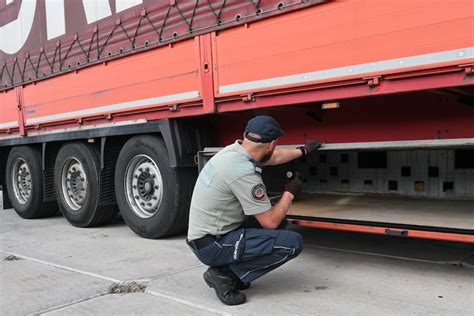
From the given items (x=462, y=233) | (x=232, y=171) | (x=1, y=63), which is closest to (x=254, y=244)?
(x=232, y=171)

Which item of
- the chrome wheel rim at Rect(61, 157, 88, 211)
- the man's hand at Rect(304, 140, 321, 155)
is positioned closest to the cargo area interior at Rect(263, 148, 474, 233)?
the man's hand at Rect(304, 140, 321, 155)

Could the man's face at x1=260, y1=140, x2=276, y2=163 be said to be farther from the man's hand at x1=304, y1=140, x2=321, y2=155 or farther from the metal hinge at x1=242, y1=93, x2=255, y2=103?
the metal hinge at x1=242, y1=93, x2=255, y2=103

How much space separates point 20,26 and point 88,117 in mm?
2367

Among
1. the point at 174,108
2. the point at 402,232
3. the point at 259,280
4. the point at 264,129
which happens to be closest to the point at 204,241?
the point at 259,280

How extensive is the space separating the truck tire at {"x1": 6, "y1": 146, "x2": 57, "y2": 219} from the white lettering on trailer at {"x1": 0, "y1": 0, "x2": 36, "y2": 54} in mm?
1613

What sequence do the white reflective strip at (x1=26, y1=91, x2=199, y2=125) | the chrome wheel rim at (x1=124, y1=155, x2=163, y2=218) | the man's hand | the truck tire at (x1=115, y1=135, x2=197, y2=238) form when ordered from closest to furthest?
1. the man's hand
2. the white reflective strip at (x1=26, y1=91, x2=199, y2=125)
3. the truck tire at (x1=115, y1=135, x2=197, y2=238)
4. the chrome wheel rim at (x1=124, y1=155, x2=163, y2=218)

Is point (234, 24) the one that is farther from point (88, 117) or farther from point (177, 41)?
point (88, 117)

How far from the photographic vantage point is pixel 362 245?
508 cm

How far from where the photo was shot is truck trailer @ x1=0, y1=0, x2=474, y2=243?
358 cm

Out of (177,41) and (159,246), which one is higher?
(177,41)

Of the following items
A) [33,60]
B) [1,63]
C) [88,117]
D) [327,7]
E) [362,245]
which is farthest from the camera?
[1,63]

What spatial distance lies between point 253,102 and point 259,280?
157cm

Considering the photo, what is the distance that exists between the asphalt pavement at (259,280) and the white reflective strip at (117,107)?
1.58 m

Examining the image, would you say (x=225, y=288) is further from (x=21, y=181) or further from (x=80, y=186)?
(x=21, y=181)
